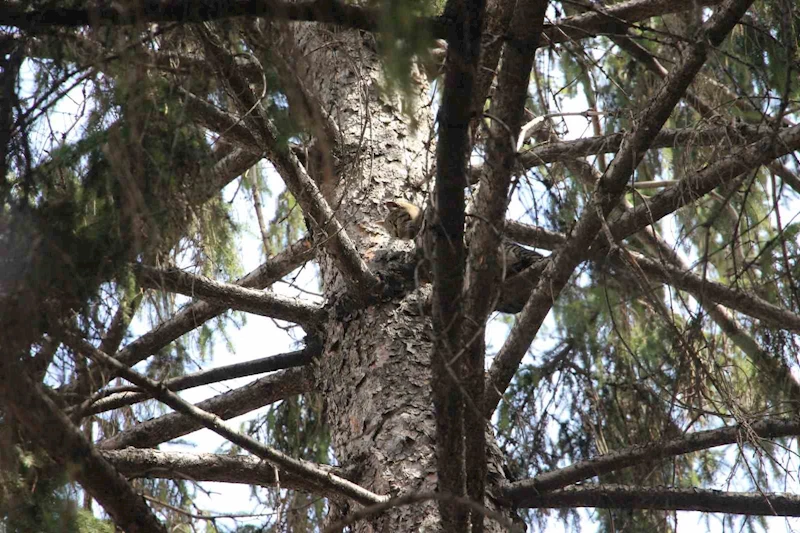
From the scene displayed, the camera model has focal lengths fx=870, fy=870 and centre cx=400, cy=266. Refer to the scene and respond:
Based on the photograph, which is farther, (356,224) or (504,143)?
Answer: (356,224)

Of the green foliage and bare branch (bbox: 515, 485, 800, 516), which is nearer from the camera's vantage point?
the green foliage

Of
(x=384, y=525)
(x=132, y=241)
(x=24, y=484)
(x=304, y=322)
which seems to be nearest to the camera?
(x=132, y=241)

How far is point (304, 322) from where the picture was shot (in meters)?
3.45

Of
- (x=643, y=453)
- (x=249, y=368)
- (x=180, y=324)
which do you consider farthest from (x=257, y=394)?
(x=643, y=453)

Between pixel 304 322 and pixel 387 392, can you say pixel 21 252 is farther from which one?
pixel 304 322

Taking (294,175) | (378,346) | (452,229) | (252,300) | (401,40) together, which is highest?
(294,175)

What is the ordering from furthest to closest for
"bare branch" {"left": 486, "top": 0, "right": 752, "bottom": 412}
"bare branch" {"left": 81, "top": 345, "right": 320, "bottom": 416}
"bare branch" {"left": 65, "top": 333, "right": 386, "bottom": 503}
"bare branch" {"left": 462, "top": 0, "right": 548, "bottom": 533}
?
1. "bare branch" {"left": 81, "top": 345, "right": 320, "bottom": 416}
2. "bare branch" {"left": 486, "top": 0, "right": 752, "bottom": 412}
3. "bare branch" {"left": 462, "top": 0, "right": 548, "bottom": 533}
4. "bare branch" {"left": 65, "top": 333, "right": 386, "bottom": 503}

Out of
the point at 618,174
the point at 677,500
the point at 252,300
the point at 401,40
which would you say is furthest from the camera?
the point at 252,300

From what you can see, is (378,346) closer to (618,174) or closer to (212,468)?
(212,468)

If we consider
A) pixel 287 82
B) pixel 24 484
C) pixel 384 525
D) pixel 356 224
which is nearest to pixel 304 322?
pixel 356 224

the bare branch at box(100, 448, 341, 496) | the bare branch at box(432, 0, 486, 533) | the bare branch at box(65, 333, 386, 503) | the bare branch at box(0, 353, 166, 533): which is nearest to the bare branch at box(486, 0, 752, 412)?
the bare branch at box(432, 0, 486, 533)

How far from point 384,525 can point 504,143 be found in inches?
50.6

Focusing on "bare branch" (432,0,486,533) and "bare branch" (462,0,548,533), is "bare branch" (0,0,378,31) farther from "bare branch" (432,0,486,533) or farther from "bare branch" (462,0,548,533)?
"bare branch" (462,0,548,533)

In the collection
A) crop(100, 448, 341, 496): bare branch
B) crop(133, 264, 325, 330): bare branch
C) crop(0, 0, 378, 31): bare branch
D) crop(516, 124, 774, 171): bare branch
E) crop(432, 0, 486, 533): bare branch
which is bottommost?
crop(100, 448, 341, 496): bare branch
